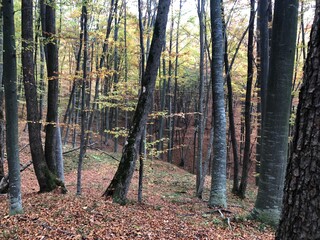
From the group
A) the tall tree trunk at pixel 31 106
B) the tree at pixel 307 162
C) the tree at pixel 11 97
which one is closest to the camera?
the tree at pixel 307 162

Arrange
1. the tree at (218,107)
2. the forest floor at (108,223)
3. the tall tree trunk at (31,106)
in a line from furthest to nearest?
1. the tree at (218,107)
2. the tall tree trunk at (31,106)
3. the forest floor at (108,223)

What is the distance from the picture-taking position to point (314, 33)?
4.78 ft

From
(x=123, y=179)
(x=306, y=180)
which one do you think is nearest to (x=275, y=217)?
(x=123, y=179)

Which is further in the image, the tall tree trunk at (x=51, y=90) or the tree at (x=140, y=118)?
the tall tree trunk at (x=51, y=90)

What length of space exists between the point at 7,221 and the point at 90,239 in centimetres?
194

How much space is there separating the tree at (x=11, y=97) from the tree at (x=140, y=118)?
7.32ft

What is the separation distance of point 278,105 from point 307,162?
4.42m

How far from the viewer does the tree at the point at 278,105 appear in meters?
5.40

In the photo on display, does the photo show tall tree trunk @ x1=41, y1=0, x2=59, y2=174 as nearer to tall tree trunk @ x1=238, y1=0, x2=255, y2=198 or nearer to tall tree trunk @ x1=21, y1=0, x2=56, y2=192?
tall tree trunk @ x1=21, y1=0, x2=56, y2=192

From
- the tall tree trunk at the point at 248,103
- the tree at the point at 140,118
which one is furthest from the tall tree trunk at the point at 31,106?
the tall tree trunk at the point at 248,103

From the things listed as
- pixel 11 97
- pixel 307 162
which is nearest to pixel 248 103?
pixel 11 97

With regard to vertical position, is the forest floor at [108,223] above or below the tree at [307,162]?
below

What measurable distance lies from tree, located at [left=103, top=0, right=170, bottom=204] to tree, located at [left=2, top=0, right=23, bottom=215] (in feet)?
7.32

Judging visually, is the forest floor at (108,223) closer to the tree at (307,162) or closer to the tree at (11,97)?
the tree at (11,97)
